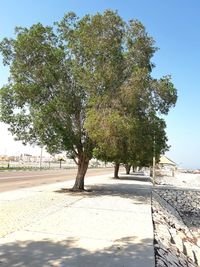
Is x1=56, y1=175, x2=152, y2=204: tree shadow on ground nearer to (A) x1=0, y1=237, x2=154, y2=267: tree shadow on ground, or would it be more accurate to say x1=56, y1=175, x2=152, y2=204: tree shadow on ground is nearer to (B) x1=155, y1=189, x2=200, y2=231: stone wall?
(B) x1=155, y1=189, x2=200, y2=231: stone wall

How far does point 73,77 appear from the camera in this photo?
22547mm

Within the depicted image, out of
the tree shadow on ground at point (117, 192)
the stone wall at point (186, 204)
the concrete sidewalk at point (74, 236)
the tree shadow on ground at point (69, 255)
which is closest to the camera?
the tree shadow on ground at point (69, 255)

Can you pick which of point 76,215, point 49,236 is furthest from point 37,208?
point 49,236

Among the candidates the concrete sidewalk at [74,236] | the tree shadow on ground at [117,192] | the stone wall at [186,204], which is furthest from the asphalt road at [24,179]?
the concrete sidewalk at [74,236]

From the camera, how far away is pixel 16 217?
12.5 m

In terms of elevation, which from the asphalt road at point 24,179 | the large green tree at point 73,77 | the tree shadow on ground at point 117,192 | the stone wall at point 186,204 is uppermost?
the large green tree at point 73,77

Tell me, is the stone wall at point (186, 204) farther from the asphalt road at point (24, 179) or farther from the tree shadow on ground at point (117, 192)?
the asphalt road at point (24, 179)

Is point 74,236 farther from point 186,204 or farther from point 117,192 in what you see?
point 186,204

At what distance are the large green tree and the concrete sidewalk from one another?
688cm

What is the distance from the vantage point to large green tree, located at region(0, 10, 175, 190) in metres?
21.1

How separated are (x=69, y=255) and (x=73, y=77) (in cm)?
1575

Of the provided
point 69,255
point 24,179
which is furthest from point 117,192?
point 69,255

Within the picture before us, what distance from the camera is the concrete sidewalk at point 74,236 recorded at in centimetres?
761

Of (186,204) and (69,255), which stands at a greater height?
(69,255)
